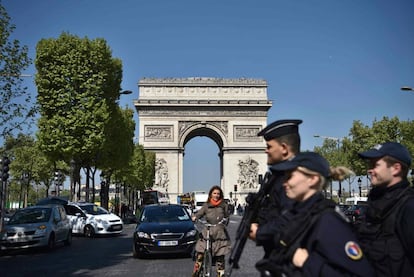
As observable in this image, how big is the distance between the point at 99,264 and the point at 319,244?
35.0ft

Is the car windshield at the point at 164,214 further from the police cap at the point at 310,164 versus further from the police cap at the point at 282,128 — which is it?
the police cap at the point at 310,164

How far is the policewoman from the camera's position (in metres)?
2.62

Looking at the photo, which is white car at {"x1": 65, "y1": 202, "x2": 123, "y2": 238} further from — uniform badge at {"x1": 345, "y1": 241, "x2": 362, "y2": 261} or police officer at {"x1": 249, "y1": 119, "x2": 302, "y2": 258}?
uniform badge at {"x1": 345, "y1": 241, "x2": 362, "y2": 261}

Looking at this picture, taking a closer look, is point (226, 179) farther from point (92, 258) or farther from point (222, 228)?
point (222, 228)

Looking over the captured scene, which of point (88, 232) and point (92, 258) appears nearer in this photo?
point (92, 258)

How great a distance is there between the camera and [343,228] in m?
2.68

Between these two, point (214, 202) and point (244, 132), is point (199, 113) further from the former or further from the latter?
point (214, 202)

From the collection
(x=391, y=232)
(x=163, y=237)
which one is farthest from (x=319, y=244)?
(x=163, y=237)

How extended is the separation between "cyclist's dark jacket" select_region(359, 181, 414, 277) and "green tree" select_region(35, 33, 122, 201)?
25267 mm

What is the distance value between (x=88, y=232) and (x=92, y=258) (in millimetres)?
9875

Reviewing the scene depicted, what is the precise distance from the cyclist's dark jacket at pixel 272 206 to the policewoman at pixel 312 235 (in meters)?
0.26

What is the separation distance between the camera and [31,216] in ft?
56.5

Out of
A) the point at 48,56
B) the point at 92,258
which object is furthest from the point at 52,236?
the point at 48,56

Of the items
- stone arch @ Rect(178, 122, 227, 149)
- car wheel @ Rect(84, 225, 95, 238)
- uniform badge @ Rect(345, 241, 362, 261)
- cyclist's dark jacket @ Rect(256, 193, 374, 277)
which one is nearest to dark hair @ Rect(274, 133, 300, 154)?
cyclist's dark jacket @ Rect(256, 193, 374, 277)
